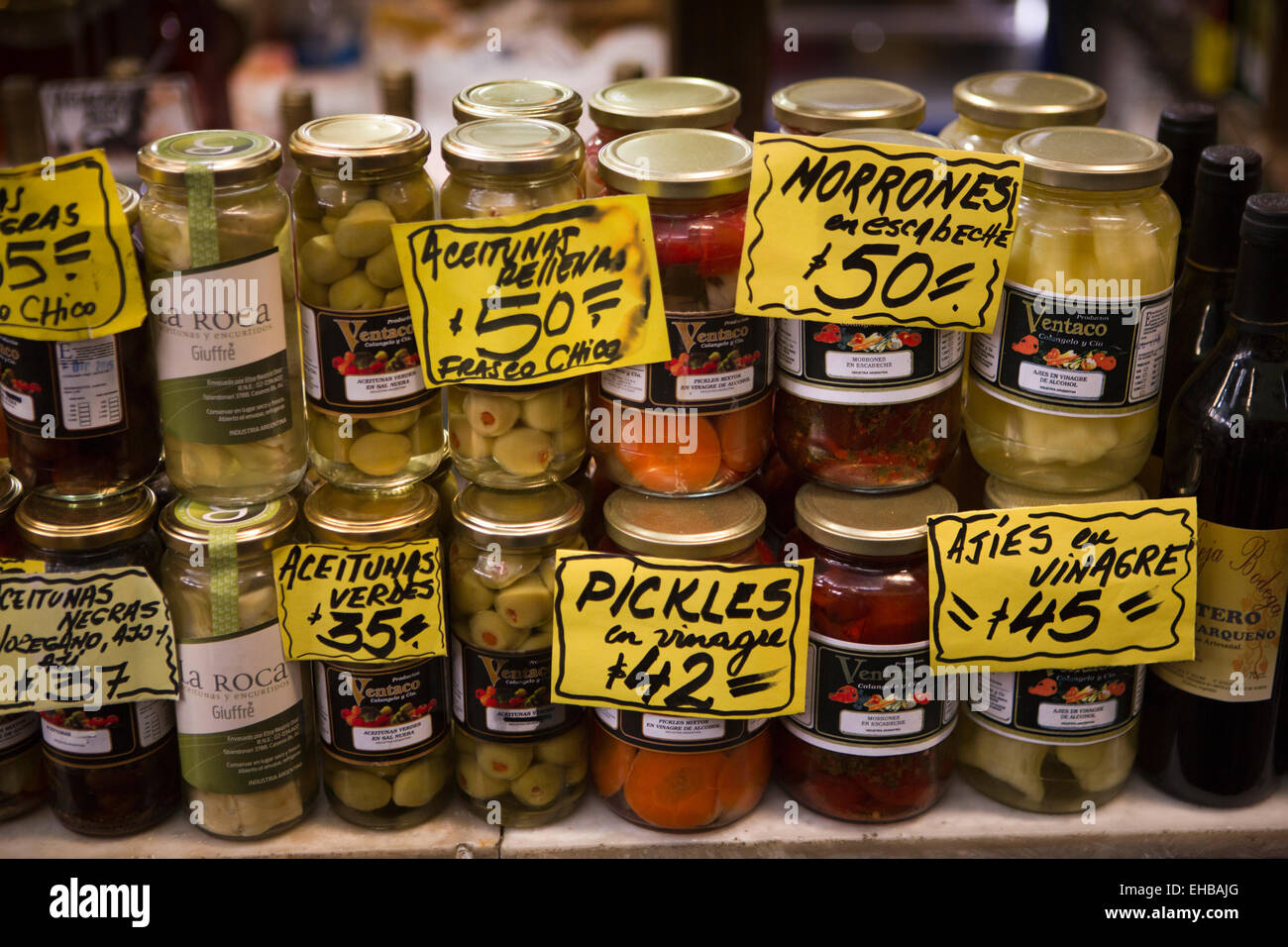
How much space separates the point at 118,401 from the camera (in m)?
1.15

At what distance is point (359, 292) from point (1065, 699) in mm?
754

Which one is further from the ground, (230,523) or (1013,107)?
(1013,107)

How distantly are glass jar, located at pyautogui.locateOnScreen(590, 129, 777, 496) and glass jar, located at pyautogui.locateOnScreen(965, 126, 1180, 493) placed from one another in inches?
9.0

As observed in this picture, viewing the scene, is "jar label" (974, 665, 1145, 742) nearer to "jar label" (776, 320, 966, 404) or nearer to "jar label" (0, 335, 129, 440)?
"jar label" (776, 320, 966, 404)

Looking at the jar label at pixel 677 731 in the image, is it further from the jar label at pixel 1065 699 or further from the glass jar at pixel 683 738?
the jar label at pixel 1065 699

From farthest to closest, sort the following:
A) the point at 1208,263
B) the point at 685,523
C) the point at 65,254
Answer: the point at 1208,263
the point at 685,523
the point at 65,254

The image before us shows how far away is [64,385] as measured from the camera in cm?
112

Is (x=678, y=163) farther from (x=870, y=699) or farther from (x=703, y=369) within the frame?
(x=870, y=699)

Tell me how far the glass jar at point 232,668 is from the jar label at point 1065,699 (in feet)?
2.22

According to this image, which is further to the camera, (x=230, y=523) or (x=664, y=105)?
(x=664, y=105)

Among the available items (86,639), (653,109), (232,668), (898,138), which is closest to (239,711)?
(232,668)

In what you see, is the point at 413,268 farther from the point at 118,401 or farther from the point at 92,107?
the point at 92,107

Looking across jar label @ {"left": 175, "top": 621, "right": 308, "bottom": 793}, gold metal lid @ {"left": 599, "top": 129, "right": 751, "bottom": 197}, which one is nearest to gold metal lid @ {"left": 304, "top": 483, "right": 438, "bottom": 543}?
jar label @ {"left": 175, "top": 621, "right": 308, "bottom": 793}
